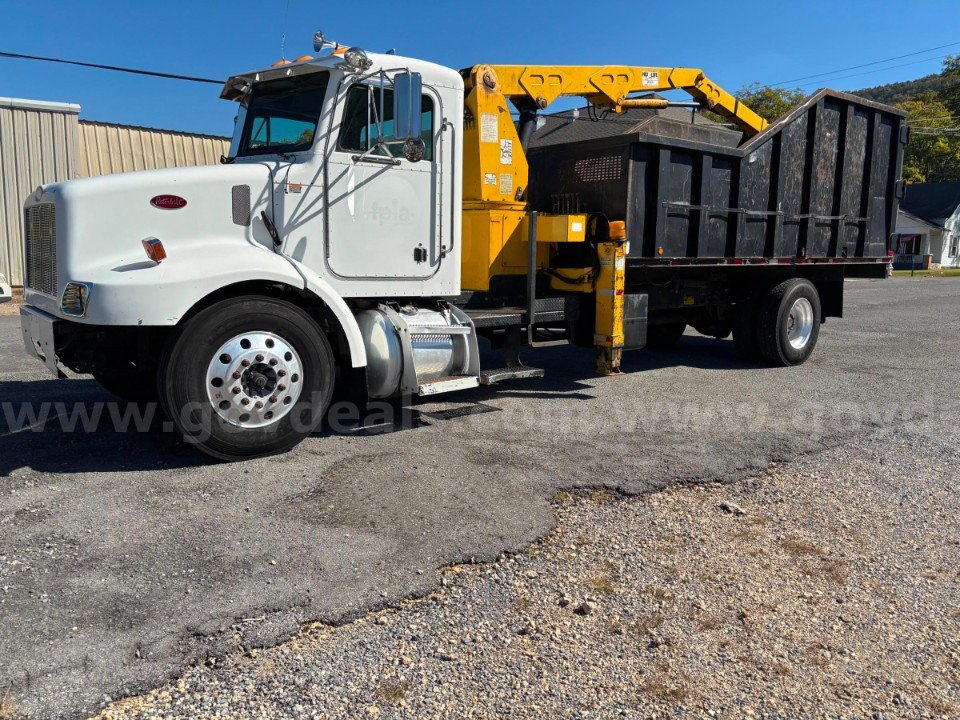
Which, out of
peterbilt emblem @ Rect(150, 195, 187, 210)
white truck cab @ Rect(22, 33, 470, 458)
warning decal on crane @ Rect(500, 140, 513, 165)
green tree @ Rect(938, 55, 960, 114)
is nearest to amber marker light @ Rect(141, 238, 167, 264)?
white truck cab @ Rect(22, 33, 470, 458)

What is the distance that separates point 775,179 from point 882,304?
11.2 meters

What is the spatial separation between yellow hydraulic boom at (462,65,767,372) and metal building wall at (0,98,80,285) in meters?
13.4

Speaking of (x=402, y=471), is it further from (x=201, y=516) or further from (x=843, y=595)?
(x=843, y=595)

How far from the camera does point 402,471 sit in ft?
16.5

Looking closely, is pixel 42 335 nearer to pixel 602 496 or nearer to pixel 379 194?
pixel 379 194

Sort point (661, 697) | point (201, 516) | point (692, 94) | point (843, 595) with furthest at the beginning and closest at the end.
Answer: point (692, 94)
point (201, 516)
point (843, 595)
point (661, 697)

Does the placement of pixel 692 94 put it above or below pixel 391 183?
above

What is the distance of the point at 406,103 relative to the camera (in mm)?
5543

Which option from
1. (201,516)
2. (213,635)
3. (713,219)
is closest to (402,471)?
(201,516)

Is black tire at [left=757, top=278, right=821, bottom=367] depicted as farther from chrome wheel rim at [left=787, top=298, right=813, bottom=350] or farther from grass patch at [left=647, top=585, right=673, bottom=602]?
grass patch at [left=647, top=585, right=673, bottom=602]

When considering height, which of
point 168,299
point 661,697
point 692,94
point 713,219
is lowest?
point 661,697

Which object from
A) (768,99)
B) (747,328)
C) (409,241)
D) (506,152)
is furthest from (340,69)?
(768,99)

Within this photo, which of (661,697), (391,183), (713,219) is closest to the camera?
(661,697)

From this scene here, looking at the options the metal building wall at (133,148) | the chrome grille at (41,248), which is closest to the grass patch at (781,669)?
the chrome grille at (41,248)
